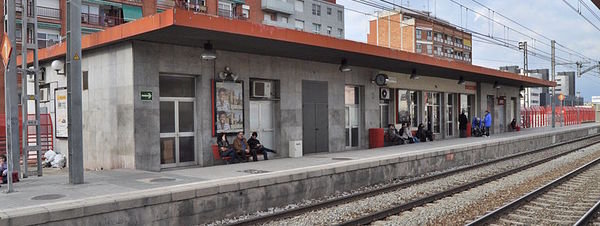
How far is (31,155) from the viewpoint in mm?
15906

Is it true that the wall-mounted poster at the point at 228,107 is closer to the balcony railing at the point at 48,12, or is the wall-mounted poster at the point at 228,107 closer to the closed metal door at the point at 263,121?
the closed metal door at the point at 263,121

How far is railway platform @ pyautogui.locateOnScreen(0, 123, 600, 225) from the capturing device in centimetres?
688

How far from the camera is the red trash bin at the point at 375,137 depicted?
18.7 metres

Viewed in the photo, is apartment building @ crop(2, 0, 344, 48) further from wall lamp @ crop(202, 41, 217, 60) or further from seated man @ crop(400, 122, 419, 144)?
seated man @ crop(400, 122, 419, 144)

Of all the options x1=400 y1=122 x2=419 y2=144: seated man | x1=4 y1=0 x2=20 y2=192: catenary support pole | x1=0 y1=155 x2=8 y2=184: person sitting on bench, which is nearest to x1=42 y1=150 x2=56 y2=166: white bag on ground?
x1=0 y1=155 x2=8 y2=184: person sitting on bench

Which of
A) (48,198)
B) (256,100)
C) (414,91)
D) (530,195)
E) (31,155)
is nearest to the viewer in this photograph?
(48,198)

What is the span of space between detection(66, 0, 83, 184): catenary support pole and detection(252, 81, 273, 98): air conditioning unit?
19.1 ft

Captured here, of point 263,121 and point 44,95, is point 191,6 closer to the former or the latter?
point 44,95

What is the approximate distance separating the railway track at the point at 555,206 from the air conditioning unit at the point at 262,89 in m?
7.89

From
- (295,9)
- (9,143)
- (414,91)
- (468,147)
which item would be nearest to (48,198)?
(9,143)

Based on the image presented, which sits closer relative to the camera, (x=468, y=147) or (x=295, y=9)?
(x=468, y=147)

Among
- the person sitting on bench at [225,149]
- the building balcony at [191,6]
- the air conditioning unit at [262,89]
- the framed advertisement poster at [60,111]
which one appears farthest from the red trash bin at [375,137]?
the building balcony at [191,6]

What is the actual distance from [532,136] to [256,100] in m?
16.1

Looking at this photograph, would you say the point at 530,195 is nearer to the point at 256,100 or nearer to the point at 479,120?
the point at 256,100
